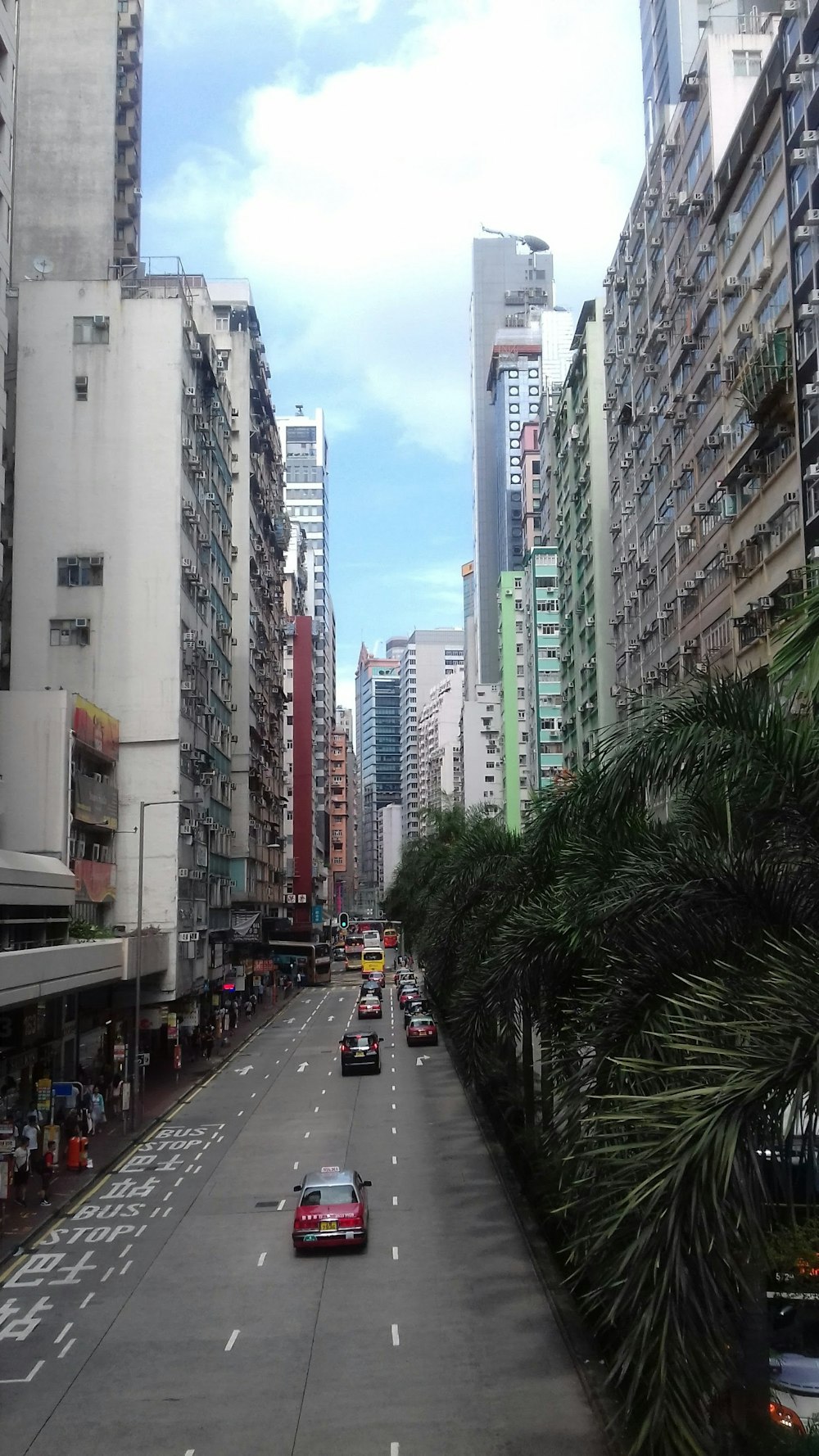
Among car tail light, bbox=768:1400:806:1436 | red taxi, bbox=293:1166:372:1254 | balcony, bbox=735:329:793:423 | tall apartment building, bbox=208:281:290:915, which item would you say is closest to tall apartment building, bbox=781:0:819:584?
balcony, bbox=735:329:793:423

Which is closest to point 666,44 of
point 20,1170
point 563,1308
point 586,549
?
point 586,549

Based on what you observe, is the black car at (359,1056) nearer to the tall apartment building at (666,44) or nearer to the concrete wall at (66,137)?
the concrete wall at (66,137)

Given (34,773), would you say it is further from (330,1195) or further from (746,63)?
(746,63)

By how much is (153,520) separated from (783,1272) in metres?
37.9

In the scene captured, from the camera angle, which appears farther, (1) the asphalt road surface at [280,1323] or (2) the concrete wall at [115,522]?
(2) the concrete wall at [115,522]

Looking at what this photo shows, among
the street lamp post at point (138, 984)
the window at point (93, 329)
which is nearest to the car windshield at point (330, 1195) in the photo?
the street lamp post at point (138, 984)

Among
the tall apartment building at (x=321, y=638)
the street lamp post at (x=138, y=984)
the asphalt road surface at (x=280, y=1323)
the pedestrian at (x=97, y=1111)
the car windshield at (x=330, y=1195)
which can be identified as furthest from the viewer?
the tall apartment building at (x=321, y=638)

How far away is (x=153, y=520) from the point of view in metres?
47.7

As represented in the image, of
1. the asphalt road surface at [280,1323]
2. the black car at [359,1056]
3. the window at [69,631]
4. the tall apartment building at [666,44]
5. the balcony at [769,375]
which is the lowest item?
the asphalt road surface at [280,1323]

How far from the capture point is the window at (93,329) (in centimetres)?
4834

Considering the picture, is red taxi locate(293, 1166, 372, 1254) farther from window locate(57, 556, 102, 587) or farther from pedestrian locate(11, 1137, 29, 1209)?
window locate(57, 556, 102, 587)

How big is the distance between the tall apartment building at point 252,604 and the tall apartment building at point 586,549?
683 inches

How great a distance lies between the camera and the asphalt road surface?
14023mm

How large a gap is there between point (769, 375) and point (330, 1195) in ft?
75.6
